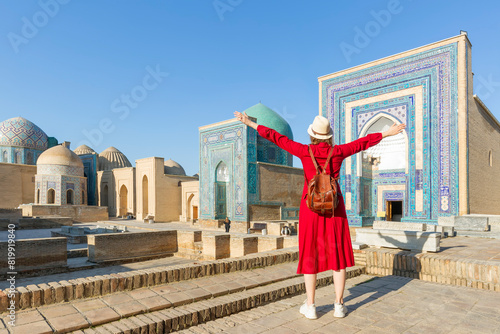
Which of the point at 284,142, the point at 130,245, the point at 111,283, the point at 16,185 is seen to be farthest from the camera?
the point at 16,185

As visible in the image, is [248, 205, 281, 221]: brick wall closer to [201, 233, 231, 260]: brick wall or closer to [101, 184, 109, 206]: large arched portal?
[201, 233, 231, 260]: brick wall

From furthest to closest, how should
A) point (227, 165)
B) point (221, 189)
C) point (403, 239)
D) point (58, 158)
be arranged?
point (58, 158), point (221, 189), point (227, 165), point (403, 239)

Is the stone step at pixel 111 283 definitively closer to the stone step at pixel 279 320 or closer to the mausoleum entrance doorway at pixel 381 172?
the stone step at pixel 279 320

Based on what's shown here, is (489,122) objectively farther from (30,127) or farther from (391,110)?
(30,127)

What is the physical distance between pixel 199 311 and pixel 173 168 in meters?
31.5

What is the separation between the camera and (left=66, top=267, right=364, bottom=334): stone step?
2.40 m

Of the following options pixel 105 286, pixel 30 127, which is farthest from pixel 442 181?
pixel 30 127

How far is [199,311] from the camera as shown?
268 centimetres

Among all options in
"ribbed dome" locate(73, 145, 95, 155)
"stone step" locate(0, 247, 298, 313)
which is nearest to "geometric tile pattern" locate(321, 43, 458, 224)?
"stone step" locate(0, 247, 298, 313)

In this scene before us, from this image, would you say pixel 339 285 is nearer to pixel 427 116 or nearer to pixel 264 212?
pixel 427 116

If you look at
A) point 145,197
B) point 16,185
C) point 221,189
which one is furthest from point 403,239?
point 16,185

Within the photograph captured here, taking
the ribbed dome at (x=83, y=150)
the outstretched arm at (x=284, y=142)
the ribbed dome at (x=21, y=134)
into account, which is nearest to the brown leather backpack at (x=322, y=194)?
the outstretched arm at (x=284, y=142)

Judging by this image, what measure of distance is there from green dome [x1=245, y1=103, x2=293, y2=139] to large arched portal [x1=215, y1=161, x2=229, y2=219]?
16.4 feet

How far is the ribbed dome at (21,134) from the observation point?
33.1 meters
